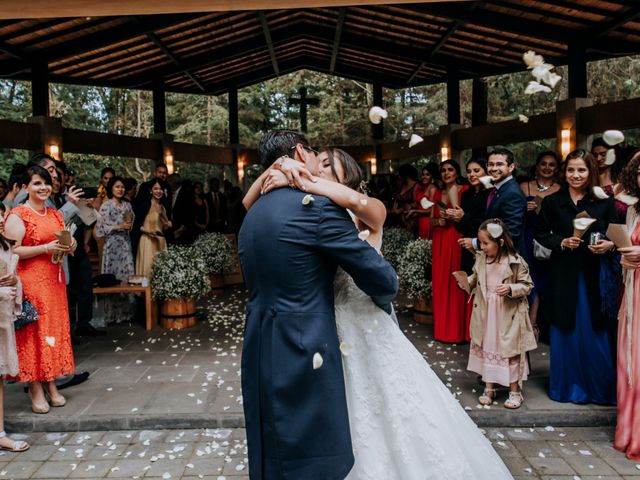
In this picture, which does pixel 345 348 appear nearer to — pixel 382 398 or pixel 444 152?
pixel 382 398

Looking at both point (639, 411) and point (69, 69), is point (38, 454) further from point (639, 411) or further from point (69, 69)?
point (69, 69)

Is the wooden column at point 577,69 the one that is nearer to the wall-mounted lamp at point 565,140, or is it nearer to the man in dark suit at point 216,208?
the wall-mounted lamp at point 565,140

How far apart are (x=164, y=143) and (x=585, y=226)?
1307cm

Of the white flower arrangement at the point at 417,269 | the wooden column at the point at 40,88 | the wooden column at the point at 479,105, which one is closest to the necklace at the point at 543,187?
the white flower arrangement at the point at 417,269

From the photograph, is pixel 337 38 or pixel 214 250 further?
pixel 337 38

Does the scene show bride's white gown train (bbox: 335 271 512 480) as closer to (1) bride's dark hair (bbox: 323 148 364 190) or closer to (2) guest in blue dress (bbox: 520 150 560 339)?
(1) bride's dark hair (bbox: 323 148 364 190)

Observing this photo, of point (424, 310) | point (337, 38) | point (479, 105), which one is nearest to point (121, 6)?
point (424, 310)

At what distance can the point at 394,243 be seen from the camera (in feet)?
31.3

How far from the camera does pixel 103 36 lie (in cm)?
1002

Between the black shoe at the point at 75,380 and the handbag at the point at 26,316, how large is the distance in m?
0.99

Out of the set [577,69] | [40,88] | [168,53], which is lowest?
[577,69]

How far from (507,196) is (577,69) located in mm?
6377

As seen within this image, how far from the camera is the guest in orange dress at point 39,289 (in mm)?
4328

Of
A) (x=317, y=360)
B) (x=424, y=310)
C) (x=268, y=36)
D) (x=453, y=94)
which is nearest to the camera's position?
(x=317, y=360)
